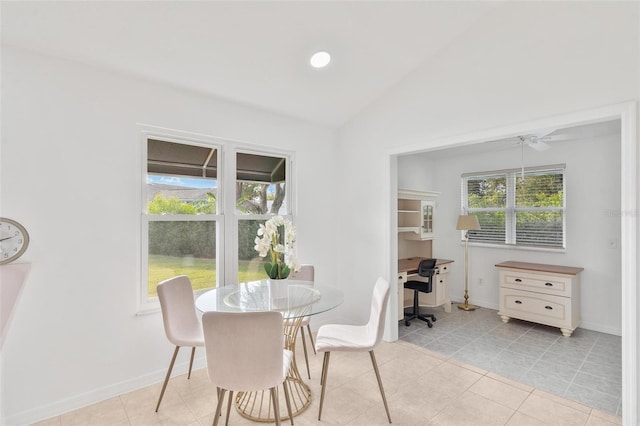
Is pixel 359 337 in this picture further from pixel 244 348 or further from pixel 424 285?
pixel 424 285

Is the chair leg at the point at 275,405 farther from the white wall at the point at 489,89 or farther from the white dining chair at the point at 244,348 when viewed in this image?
the white wall at the point at 489,89

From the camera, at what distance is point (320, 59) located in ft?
9.45

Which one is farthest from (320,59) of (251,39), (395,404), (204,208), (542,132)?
(395,404)

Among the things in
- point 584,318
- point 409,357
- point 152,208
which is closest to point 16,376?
point 152,208

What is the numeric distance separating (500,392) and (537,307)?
Result: 1891mm

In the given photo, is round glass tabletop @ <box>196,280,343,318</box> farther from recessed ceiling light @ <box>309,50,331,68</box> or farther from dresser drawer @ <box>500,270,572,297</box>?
dresser drawer @ <box>500,270,572,297</box>

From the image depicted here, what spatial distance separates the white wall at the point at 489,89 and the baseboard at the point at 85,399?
2210mm

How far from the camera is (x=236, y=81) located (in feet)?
9.49

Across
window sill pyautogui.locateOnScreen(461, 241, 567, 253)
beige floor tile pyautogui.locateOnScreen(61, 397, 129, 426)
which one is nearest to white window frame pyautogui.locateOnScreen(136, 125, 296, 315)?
beige floor tile pyautogui.locateOnScreen(61, 397, 129, 426)

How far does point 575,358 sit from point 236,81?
4196 mm

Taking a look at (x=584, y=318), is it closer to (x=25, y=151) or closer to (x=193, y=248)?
(x=193, y=248)

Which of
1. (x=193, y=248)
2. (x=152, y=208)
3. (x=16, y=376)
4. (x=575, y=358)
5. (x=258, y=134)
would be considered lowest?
(x=575, y=358)

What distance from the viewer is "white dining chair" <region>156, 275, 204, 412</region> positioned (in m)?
2.34

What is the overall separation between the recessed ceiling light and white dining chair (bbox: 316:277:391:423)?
196 centimetres
